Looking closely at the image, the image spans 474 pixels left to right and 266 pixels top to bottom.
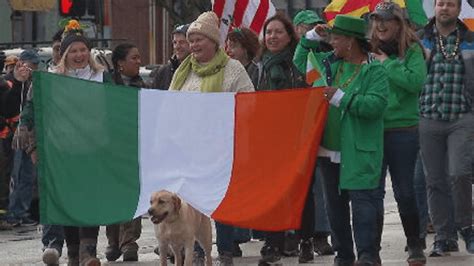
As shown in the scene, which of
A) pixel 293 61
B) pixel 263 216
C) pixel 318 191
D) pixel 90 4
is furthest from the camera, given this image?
pixel 90 4

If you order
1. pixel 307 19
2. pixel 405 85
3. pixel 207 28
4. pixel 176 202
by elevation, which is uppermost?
pixel 307 19

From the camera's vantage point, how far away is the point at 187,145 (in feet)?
35.2

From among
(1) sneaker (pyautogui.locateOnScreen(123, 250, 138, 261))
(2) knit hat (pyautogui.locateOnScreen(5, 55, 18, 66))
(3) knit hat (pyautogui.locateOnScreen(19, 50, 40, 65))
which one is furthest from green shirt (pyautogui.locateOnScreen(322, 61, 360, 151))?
(2) knit hat (pyautogui.locateOnScreen(5, 55, 18, 66))

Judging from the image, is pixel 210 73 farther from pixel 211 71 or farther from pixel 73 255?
pixel 73 255

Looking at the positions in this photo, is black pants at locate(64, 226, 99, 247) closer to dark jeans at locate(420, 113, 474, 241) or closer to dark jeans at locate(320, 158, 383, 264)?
dark jeans at locate(320, 158, 383, 264)

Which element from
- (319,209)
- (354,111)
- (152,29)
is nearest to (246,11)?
(319,209)

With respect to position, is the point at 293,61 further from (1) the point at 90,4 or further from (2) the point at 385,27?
(1) the point at 90,4

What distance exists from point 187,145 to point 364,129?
1.26 metres

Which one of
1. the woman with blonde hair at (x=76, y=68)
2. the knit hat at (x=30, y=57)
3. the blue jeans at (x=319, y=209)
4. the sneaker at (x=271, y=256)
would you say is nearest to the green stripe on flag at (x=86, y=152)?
the woman with blonde hair at (x=76, y=68)

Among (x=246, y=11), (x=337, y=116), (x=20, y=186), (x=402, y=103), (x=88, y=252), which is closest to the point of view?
(x=337, y=116)

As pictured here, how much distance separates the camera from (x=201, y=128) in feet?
35.3

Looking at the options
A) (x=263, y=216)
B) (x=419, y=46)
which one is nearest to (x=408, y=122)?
(x=419, y=46)

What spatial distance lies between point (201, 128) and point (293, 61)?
141 centimetres

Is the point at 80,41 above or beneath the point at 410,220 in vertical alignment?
above
